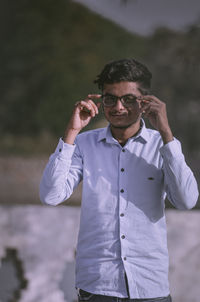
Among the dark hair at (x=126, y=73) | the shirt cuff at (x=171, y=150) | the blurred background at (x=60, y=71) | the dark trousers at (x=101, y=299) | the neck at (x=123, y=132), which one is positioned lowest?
the dark trousers at (x=101, y=299)

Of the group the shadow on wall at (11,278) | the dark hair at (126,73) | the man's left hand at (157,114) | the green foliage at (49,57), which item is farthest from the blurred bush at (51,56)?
the man's left hand at (157,114)

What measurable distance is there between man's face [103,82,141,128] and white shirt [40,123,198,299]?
0.07 m

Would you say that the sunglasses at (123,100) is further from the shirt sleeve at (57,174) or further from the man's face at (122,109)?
the shirt sleeve at (57,174)

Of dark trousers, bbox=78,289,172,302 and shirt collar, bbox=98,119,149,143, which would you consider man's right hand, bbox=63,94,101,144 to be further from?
dark trousers, bbox=78,289,172,302

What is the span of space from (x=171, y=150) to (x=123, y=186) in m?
0.18

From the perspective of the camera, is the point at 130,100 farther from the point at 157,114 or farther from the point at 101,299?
the point at 101,299

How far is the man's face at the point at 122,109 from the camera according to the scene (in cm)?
134

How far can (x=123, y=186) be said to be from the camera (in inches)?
50.9

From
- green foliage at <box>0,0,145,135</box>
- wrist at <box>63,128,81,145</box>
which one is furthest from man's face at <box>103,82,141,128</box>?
green foliage at <box>0,0,145,135</box>

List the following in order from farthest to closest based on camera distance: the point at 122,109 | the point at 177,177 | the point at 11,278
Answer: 1. the point at 11,278
2. the point at 122,109
3. the point at 177,177

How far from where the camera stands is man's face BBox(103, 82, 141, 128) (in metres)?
1.34

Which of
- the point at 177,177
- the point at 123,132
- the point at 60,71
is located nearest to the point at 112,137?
the point at 123,132

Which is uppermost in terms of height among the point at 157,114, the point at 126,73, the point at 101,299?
the point at 126,73

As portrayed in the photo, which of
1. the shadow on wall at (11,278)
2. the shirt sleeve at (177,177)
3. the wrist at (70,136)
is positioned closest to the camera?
the shirt sleeve at (177,177)
